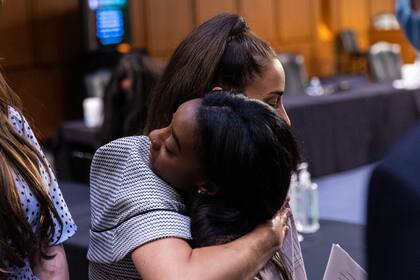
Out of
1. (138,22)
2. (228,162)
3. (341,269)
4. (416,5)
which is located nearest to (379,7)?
(138,22)

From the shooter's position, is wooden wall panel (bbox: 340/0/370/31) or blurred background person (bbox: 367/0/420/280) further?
wooden wall panel (bbox: 340/0/370/31)

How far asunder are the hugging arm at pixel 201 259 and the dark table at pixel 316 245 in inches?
32.6

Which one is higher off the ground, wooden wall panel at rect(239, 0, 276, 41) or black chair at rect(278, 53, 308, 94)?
wooden wall panel at rect(239, 0, 276, 41)

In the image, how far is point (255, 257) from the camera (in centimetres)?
96

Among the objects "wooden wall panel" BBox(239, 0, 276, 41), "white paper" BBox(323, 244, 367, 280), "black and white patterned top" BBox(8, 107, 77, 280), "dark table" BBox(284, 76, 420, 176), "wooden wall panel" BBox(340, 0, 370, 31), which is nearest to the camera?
"black and white patterned top" BBox(8, 107, 77, 280)

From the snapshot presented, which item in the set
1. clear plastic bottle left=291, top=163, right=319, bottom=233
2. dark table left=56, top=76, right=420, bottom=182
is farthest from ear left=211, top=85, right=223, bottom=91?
dark table left=56, top=76, right=420, bottom=182

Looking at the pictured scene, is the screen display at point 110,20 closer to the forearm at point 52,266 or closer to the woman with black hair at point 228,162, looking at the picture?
the forearm at point 52,266

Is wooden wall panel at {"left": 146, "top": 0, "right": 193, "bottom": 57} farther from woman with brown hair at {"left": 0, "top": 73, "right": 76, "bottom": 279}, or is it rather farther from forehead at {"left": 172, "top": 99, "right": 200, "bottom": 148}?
forehead at {"left": 172, "top": 99, "right": 200, "bottom": 148}

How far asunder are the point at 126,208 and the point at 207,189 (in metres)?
0.11

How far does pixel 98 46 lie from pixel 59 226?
6478 mm

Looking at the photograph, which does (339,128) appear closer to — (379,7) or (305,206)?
(305,206)

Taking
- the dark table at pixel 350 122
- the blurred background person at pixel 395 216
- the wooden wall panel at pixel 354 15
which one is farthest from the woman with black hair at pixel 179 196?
the wooden wall panel at pixel 354 15

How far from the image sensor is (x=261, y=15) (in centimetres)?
1026

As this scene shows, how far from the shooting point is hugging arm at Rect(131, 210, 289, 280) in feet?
2.93
